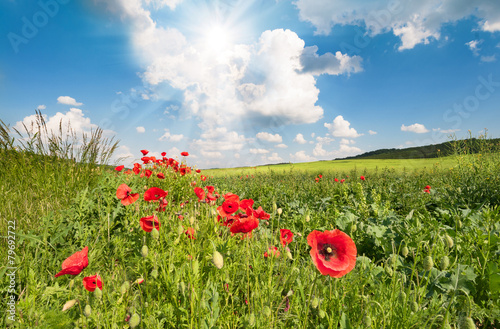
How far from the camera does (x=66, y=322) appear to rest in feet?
4.33

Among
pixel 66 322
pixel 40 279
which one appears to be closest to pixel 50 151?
pixel 40 279

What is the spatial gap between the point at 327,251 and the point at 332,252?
0.09ft

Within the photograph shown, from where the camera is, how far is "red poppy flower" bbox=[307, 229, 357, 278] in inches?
38.8

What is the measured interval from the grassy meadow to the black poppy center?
0.09 m

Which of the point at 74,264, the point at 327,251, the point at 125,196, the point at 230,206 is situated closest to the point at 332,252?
the point at 327,251

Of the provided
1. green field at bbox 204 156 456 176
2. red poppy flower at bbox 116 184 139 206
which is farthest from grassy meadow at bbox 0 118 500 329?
green field at bbox 204 156 456 176

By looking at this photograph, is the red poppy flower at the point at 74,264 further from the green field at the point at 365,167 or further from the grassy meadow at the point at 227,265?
the green field at the point at 365,167

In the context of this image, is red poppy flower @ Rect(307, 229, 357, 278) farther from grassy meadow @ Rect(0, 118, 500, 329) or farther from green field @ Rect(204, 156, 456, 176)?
green field @ Rect(204, 156, 456, 176)

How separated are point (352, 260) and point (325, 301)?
527mm

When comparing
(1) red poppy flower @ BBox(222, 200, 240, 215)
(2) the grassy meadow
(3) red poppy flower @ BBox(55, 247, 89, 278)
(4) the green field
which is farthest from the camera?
(4) the green field

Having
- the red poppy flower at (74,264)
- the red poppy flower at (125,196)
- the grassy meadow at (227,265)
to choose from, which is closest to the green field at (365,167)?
the grassy meadow at (227,265)

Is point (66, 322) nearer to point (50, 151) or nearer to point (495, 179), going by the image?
point (50, 151)

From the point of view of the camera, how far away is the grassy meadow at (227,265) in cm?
128

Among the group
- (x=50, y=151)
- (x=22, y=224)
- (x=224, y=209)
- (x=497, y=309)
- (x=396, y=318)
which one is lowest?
(x=497, y=309)
